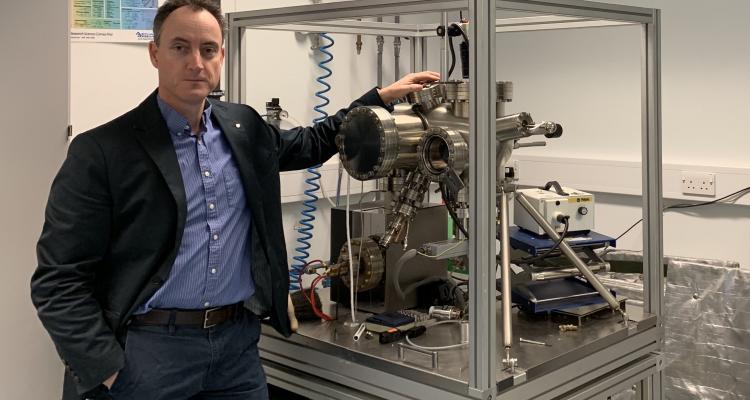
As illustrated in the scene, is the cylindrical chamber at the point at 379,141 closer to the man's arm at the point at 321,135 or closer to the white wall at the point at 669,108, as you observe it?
the man's arm at the point at 321,135

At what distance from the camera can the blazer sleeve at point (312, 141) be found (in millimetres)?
1863

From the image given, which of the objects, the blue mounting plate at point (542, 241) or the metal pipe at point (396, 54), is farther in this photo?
the metal pipe at point (396, 54)

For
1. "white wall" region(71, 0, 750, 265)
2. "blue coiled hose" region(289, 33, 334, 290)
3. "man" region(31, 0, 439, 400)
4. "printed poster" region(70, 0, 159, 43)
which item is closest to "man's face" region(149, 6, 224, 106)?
"man" region(31, 0, 439, 400)

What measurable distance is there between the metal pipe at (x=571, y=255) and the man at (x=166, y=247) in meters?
0.64

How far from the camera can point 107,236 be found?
57.1 inches

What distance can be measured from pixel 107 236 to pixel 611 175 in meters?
2.11

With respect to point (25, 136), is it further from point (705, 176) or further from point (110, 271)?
point (705, 176)

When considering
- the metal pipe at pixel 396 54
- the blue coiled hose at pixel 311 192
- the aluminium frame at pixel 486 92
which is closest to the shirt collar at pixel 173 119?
the aluminium frame at pixel 486 92

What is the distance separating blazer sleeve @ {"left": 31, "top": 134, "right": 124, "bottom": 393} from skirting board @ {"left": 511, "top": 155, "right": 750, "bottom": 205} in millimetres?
2106

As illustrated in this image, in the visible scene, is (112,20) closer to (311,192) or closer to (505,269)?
(311,192)

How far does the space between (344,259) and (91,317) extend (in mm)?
672

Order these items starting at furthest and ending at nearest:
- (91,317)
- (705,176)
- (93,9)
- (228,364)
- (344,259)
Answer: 1. (705,176)
2. (93,9)
3. (344,259)
4. (228,364)
5. (91,317)

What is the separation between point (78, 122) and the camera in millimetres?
2297

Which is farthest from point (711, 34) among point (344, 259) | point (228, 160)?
point (228, 160)
